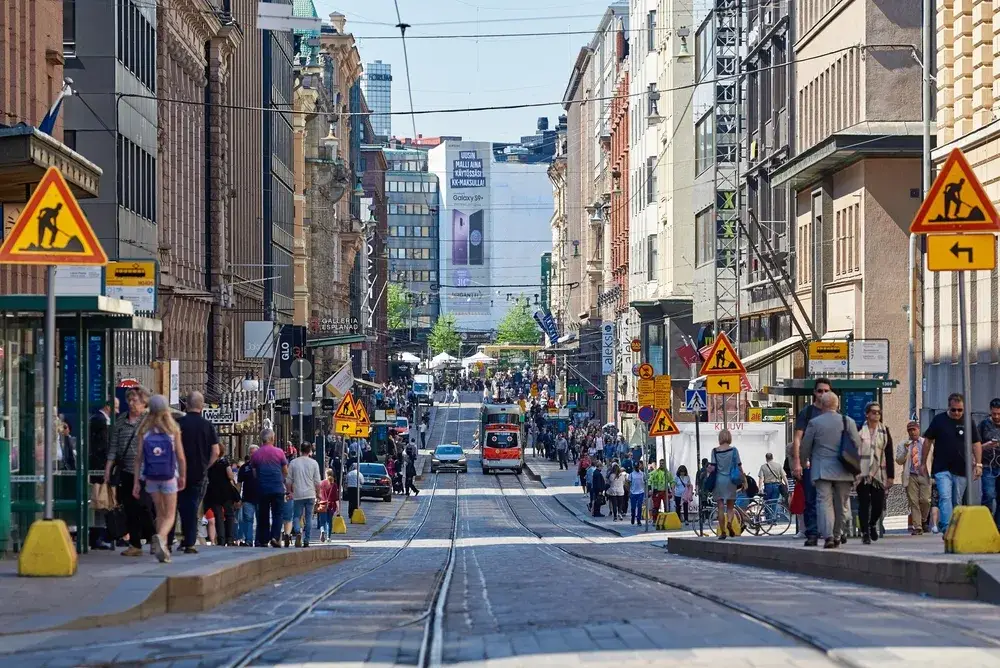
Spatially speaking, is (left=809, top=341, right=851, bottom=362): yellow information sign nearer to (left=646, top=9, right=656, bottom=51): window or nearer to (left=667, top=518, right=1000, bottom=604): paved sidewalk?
(left=667, top=518, right=1000, bottom=604): paved sidewalk

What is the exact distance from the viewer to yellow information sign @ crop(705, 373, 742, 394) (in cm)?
2877

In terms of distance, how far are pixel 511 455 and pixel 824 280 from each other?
1610 inches

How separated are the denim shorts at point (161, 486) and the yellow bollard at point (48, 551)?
4.99 feet

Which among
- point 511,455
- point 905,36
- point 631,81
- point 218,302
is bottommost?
point 511,455

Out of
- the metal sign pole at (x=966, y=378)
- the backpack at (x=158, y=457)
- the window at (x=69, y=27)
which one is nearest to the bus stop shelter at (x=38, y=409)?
the backpack at (x=158, y=457)

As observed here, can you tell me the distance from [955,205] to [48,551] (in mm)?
8066

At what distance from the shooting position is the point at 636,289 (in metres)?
95.2

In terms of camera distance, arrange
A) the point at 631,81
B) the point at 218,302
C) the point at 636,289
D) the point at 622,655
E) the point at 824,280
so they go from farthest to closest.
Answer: the point at 631,81 → the point at 636,289 → the point at 218,302 → the point at 824,280 → the point at 622,655

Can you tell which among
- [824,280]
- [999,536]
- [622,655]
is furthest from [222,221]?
[622,655]

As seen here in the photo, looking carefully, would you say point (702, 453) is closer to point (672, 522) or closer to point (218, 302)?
point (672, 522)

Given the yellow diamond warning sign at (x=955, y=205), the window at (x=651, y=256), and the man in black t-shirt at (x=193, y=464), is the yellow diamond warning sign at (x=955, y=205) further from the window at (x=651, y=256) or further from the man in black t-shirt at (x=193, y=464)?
the window at (x=651, y=256)

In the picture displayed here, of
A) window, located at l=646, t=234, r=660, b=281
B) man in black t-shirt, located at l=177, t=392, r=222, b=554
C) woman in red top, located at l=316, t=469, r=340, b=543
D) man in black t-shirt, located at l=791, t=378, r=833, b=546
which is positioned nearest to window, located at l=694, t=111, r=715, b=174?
window, located at l=646, t=234, r=660, b=281

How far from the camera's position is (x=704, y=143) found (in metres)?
73.1

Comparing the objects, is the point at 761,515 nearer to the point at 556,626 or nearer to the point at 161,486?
the point at 161,486
